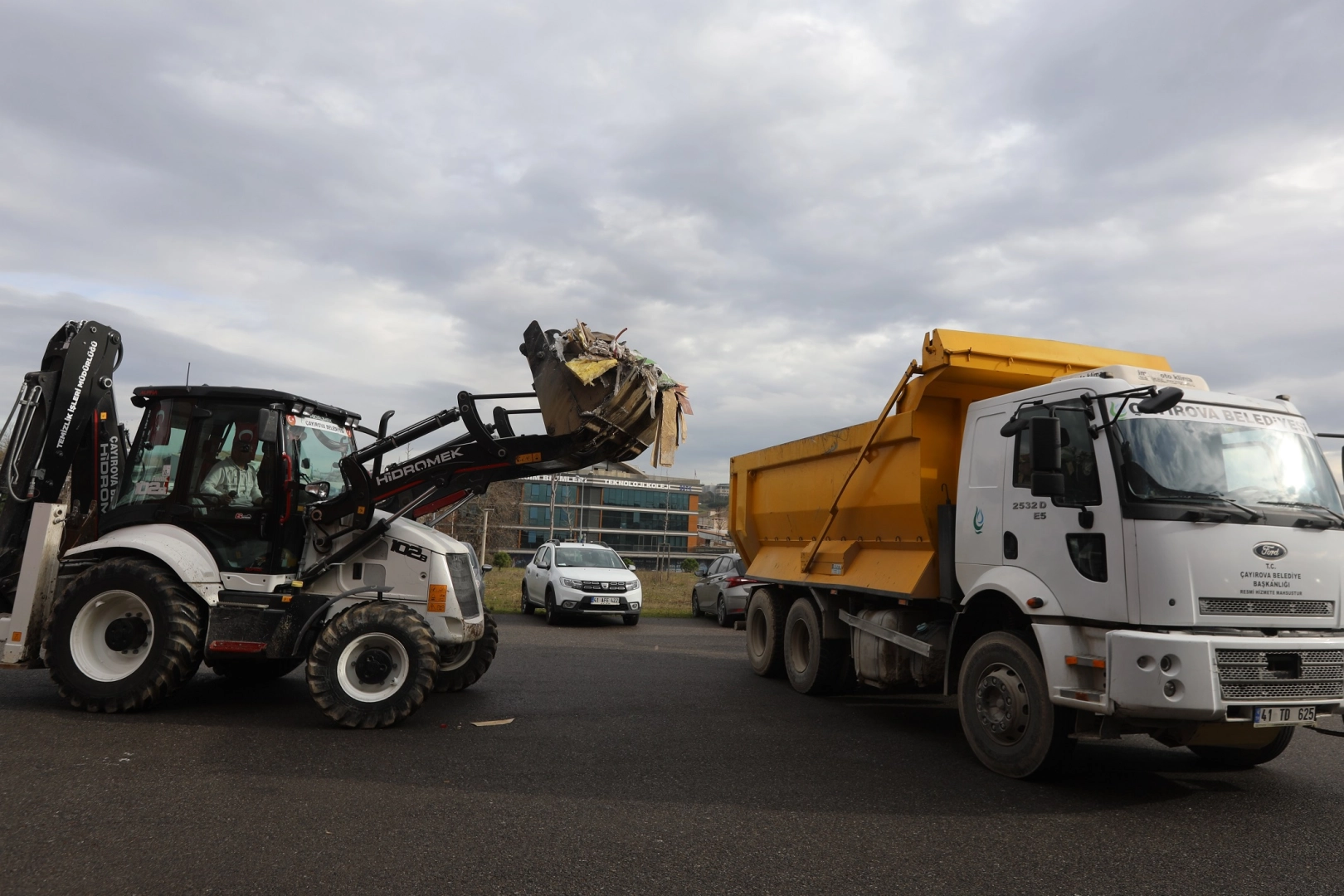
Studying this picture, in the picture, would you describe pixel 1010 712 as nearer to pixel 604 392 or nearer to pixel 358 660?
pixel 604 392

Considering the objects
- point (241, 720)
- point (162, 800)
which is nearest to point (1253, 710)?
point (162, 800)

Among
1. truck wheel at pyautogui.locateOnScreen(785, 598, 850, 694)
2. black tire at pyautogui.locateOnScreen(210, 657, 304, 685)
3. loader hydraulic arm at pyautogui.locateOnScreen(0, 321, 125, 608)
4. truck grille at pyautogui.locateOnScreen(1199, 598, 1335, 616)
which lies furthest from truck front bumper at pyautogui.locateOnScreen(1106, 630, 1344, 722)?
loader hydraulic arm at pyautogui.locateOnScreen(0, 321, 125, 608)

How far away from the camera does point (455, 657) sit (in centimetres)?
866

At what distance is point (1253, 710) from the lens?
5.01 metres

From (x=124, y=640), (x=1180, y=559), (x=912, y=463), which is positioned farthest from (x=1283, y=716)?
(x=124, y=640)

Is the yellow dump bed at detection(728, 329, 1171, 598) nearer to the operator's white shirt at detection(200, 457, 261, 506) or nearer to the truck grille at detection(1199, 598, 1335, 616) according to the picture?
the truck grille at detection(1199, 598, 1335, 616)

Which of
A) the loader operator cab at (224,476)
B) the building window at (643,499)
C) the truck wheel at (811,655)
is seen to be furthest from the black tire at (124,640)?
the building window at (643,499)

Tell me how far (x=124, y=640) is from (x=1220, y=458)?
844 centimetres

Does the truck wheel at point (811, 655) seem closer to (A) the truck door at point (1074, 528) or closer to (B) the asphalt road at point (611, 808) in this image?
(B) the asphalt road at point (611, 808)

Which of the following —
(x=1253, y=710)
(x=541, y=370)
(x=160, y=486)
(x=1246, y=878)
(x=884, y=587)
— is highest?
(x=541, y=370)

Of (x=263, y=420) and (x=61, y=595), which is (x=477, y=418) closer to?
(x=263, y=420)

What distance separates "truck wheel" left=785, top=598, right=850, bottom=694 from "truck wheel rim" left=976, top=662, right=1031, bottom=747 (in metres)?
3.00

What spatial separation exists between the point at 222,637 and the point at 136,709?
96cm

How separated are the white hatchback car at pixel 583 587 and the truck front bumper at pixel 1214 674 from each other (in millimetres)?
12021
